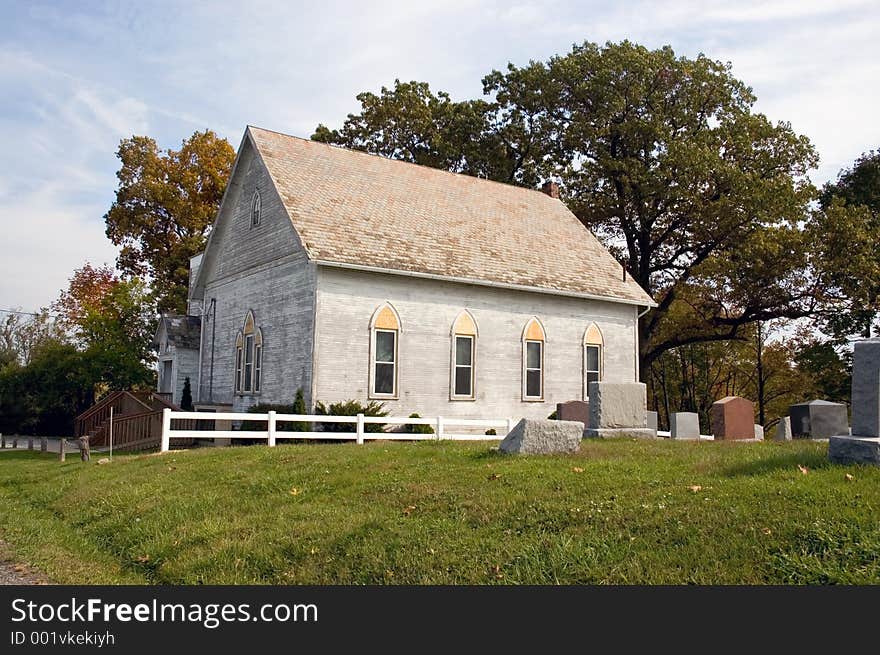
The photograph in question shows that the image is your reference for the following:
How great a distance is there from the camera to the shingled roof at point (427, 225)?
2380 centimetres

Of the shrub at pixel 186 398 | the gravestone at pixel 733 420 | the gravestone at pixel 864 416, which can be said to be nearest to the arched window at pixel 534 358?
the gravestone at pixel 733 420

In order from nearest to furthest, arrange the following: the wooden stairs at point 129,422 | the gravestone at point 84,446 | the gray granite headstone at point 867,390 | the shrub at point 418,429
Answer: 1. the gray granite headstone at point 867,390
2. the gravestone at point 84,446
3. the shrub at point 418,429
4. the wooden stairs at point 129,422

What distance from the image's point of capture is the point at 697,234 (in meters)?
37.2

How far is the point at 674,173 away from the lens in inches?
1407

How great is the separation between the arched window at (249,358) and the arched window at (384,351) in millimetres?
3866

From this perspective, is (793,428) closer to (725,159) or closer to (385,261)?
(385,261)

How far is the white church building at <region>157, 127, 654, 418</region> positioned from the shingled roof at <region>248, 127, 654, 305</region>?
6 cm

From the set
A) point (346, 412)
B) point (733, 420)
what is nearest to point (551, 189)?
point (733, 420)

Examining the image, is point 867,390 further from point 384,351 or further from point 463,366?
point 463,366

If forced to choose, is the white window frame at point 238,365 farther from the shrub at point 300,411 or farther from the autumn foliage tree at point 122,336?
the autumn foliage tree at point 122,336

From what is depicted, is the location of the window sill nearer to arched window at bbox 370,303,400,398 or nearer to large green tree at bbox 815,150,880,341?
arched window at bbox 370,303,400,398

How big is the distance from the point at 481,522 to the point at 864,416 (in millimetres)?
4955

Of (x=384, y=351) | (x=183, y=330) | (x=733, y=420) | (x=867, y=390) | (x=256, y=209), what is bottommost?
(x=733, y=420)

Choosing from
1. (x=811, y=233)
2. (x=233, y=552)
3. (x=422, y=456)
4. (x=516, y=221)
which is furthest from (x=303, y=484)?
(x=811, y=233)
